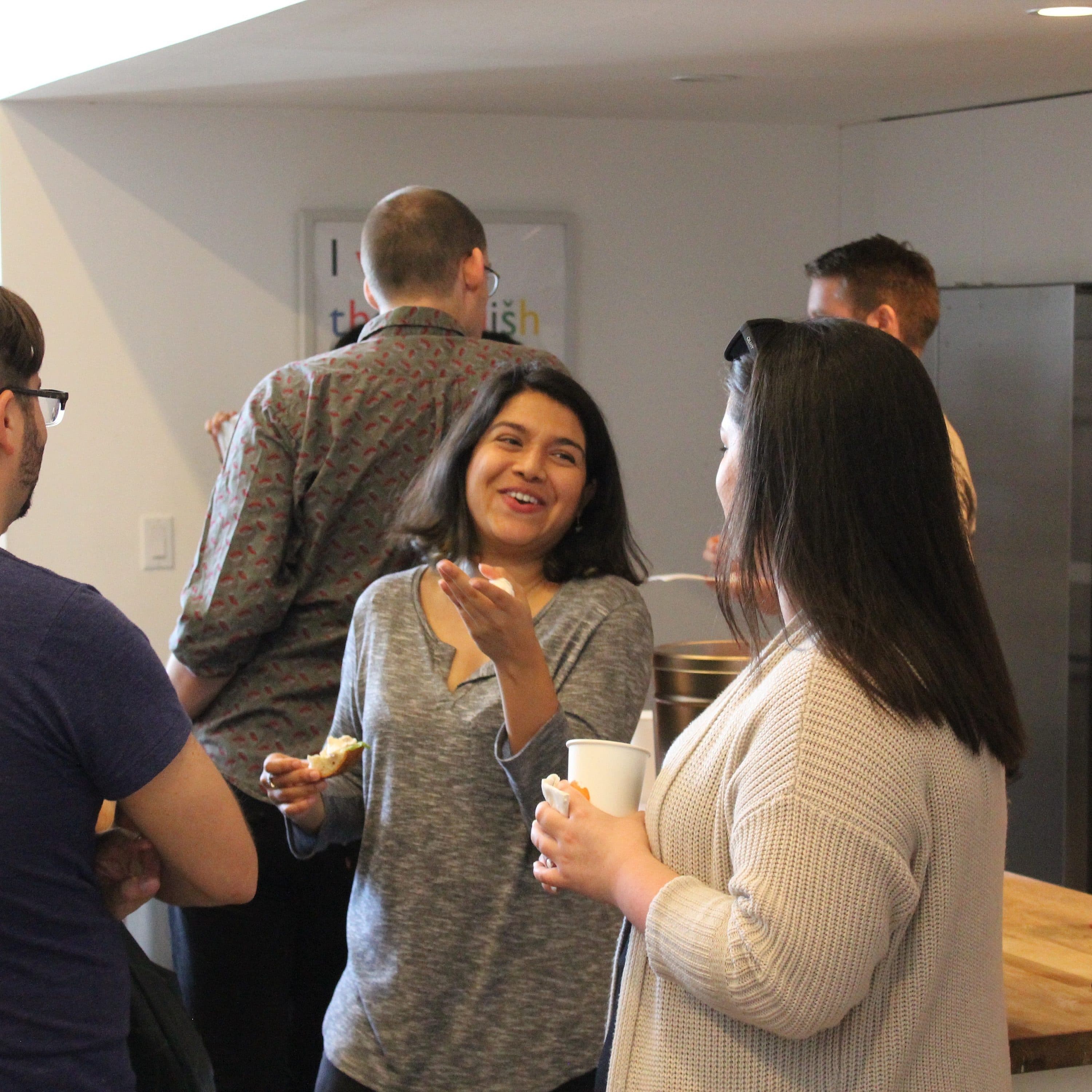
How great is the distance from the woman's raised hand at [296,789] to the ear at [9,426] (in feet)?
1.77

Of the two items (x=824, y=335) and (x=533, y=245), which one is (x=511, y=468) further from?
(x=533, y=245)

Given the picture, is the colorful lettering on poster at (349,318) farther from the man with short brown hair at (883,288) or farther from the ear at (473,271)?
the ear at (473,271)

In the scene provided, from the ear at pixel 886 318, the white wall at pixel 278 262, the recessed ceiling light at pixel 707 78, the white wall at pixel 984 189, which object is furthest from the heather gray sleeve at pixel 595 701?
the white wall at pixel 984 189

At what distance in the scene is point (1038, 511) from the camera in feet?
11.8

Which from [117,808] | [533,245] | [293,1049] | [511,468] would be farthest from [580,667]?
[533,245]

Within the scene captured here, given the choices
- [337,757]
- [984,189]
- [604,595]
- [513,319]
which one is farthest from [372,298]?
[984,189]

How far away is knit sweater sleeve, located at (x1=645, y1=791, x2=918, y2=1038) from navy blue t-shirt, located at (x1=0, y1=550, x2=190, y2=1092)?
0.51m

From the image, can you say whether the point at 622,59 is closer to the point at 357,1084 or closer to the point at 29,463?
→ the point at 29,463

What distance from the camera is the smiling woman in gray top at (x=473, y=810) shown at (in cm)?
160

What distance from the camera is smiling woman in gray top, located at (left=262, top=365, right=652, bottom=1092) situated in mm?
1604

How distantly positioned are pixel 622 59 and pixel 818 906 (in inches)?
93.4

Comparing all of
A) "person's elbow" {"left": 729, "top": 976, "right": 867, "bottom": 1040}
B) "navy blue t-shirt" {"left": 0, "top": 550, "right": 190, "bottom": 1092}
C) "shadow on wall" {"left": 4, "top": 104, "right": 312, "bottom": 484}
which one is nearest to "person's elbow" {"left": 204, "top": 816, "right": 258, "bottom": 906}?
"navy blue t-shirt" {"left": 0, "top": 550, "right": 190, "bottom": 1092}

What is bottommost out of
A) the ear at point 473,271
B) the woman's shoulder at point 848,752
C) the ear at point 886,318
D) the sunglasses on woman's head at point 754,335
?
the woman's shoulder at point 848,752

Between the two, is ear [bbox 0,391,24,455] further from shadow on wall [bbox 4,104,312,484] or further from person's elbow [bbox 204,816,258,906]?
shadow on wall [bbox 4,104,312,484]
